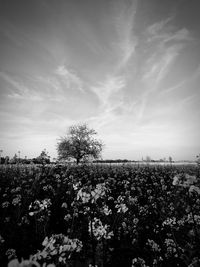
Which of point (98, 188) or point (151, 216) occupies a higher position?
point (98, 188)

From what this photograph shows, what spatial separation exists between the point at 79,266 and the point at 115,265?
1.09 metres

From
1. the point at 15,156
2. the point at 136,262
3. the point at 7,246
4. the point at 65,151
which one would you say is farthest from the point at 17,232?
the point at 65,151

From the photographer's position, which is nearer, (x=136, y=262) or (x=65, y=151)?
(x=136, y=262)

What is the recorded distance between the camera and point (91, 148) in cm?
5534

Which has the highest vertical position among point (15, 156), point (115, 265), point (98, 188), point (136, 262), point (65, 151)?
point (65, 151)

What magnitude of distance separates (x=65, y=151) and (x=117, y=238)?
49.5 metres

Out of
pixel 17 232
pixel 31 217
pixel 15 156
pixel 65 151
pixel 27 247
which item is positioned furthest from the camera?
pixel 65 151

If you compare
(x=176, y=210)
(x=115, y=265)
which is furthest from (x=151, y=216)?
(x=115, y=265)

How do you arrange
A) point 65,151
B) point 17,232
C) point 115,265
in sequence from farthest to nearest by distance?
1. point 65,151
2. point 17,232
3. point 115,265

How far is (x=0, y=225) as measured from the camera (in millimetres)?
6172

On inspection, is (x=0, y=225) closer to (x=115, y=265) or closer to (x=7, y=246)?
(x=7, y=246)

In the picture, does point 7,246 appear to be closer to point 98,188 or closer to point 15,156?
point 98,188

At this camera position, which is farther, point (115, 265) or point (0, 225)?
point (0, 225)

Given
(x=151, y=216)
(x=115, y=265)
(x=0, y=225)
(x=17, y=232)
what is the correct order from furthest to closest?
(x=151, y=216) < (x=0, y=225) < (x=17, y=232) < (x=115, y=265)
